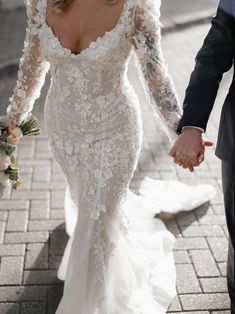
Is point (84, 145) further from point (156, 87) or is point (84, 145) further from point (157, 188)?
point (157, 188)

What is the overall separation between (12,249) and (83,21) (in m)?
1.95

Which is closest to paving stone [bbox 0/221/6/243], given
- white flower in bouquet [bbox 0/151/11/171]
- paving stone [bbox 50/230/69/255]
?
paving stone [bbox 50/230/69/255]

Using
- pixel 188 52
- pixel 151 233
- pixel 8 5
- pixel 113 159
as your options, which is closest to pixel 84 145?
pixel 113 159

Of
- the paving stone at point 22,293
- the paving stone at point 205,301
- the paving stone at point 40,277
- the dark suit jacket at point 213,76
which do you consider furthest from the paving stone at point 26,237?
the dark suit jacket at point 213,76

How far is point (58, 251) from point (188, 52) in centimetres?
647

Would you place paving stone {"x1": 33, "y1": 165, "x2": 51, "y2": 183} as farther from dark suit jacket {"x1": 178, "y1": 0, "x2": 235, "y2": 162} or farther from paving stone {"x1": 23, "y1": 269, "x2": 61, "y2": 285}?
dark suit jacket {"x1": 178, "y1": 0, "x2": 235, "y2": 162}

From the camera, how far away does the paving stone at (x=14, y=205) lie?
486 cm

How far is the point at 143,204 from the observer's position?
4.70m

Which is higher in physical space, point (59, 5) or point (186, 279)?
point (59, 5)

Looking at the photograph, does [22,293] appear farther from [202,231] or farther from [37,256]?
[202,231]

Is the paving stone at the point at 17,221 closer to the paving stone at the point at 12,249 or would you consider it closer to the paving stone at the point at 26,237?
the paving stone at the point at 26,237

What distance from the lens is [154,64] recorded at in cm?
316

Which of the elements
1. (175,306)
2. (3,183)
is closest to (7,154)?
(3,183)

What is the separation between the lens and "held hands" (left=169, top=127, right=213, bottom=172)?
2.84 metres
